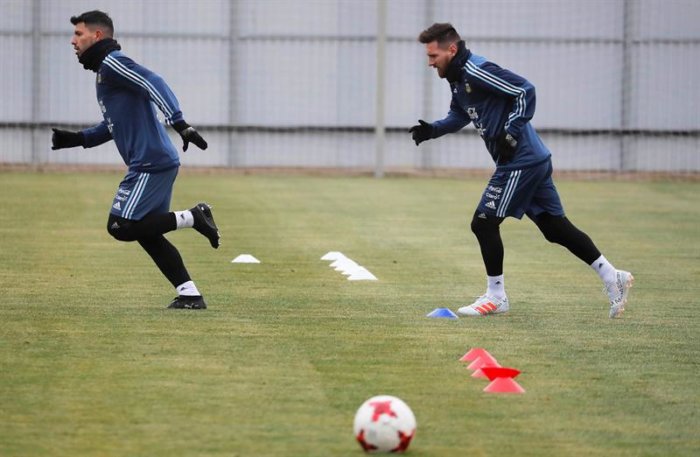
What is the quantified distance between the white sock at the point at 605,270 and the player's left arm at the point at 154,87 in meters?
2.97

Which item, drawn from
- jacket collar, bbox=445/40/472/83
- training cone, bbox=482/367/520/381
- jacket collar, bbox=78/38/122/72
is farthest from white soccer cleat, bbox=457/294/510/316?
jacket collar, bbox=78/38/122/72

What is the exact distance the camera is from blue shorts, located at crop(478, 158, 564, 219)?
10.3 m

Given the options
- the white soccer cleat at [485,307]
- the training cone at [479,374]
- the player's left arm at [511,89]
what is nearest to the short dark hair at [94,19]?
the player's left arm at [511,89]

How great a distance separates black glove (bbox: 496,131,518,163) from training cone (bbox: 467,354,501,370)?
2.38m

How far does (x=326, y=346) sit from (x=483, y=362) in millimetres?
1174

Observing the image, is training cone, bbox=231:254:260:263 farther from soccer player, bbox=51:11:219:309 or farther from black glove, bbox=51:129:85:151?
soccer player, bbox=51:11:219:309

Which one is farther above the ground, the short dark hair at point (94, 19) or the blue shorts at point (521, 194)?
the short dark hair at point (94, 19)

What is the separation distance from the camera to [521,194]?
10297 mm

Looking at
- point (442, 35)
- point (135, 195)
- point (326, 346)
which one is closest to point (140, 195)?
point (135, 195)

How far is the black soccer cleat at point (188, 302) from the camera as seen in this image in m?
10.4

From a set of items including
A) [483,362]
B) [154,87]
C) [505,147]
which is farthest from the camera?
[505,147]

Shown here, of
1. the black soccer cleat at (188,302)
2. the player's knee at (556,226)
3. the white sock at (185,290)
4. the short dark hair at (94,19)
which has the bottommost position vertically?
the black soccer cleat at (188,302)

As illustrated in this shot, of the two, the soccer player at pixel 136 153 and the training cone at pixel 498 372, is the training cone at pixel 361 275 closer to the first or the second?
the soccer player at pixel 136 153

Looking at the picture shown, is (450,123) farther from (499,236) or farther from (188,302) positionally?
(188,302)
